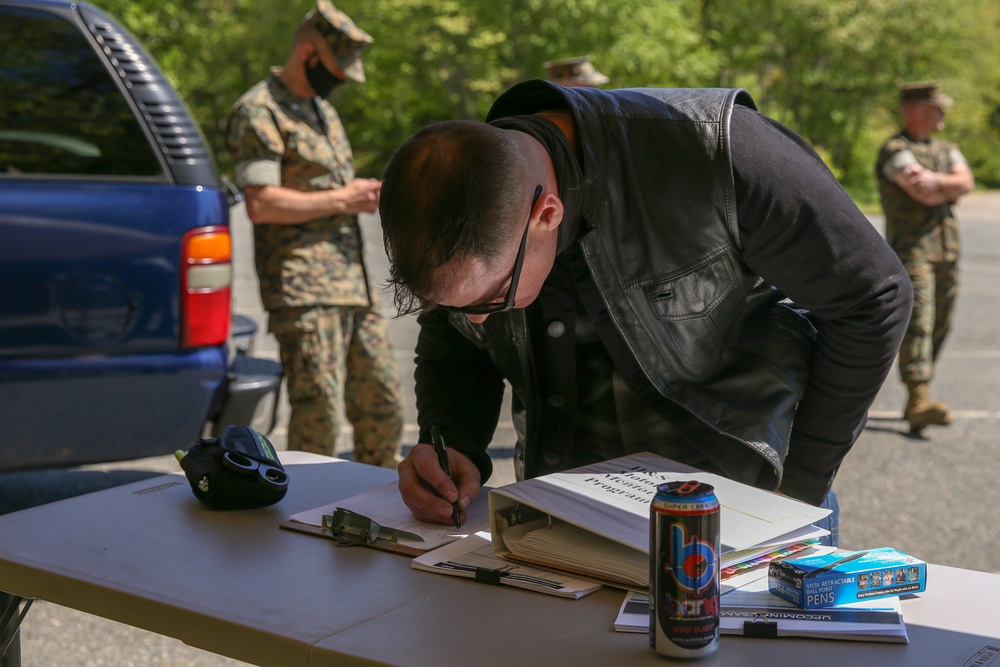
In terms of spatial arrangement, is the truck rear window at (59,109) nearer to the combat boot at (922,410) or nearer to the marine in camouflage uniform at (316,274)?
the marine in camouflage uniform at (316,274)

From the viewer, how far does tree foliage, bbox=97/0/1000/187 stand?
35.7 meters

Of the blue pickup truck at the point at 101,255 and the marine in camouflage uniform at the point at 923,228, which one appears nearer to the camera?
the blue pickup truck at the point at 101,255

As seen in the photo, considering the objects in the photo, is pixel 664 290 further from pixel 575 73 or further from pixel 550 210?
pixel 575 73

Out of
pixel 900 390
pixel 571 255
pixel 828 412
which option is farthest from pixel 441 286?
pixel 900 390

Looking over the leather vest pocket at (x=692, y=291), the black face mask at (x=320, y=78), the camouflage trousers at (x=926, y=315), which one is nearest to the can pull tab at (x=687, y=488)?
the leather vest pocket at (x=692, y=291)

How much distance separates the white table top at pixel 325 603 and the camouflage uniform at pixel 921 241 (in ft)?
16.7

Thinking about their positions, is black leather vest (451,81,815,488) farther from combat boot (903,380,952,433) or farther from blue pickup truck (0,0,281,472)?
combat boot (903,380,952,433)

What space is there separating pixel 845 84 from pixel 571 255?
41.6 metres

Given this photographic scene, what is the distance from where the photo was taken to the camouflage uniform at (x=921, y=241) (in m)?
6.42

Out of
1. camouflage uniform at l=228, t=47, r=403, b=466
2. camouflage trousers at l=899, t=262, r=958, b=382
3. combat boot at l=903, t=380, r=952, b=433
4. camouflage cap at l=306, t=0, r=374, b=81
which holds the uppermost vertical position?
camouflage cap at l=306, t=0, r=374, b=81

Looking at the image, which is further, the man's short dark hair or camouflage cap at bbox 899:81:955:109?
camouflage cap at bbox 899:81:955:109

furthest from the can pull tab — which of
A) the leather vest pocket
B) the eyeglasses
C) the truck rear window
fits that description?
the truck rear window

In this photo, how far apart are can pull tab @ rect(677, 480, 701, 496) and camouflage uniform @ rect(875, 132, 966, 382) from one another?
5.48 m

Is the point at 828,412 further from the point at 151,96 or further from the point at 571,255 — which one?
the point at 151,96
